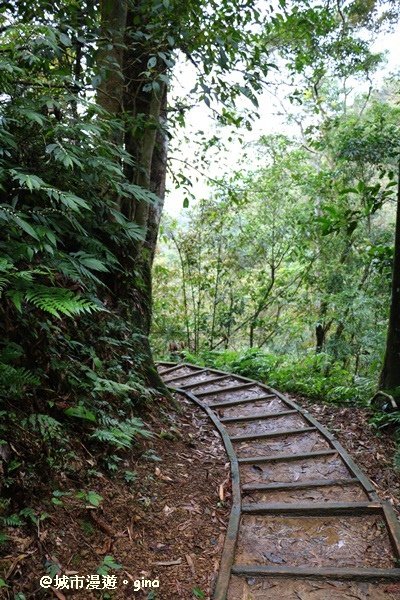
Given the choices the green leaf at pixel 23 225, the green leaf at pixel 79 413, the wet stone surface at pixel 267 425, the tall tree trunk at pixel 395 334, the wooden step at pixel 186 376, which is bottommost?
the wooden step at pixel 186 376

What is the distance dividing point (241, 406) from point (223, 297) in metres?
6.61

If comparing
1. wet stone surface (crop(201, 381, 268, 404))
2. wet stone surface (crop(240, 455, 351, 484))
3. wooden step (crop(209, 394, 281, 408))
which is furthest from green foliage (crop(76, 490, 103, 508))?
wet stone surface (crop(201, 381, 268, 404))

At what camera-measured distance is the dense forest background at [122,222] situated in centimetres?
270

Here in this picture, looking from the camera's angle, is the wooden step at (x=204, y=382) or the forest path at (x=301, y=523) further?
the wooden step at (x=204, y=382)

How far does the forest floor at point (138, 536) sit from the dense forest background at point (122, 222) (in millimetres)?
66

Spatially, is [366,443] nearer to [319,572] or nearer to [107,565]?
[319,572]

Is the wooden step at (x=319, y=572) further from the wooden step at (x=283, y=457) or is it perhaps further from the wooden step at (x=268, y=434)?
the wooden step at (x=268, y=434)

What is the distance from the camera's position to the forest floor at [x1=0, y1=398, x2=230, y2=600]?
7.27 ft

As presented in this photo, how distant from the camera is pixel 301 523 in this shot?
330 cm

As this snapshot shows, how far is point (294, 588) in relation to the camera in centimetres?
260

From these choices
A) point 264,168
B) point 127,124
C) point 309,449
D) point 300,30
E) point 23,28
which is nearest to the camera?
point 23,28

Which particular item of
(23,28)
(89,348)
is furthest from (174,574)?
(23,28)

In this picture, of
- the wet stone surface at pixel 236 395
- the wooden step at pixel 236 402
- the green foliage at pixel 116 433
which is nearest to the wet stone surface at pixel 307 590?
the green foliage at pixel 116 433

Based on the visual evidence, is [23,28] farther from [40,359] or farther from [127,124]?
[40,359]
